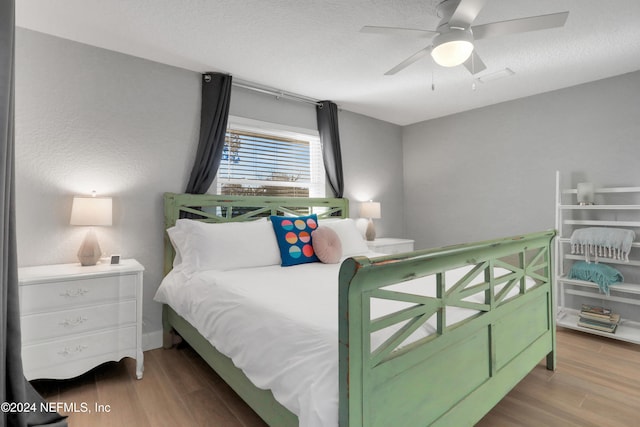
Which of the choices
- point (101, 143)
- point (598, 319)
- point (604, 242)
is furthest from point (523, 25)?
point (101, 143)

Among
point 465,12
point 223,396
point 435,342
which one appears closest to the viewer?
point 435,342

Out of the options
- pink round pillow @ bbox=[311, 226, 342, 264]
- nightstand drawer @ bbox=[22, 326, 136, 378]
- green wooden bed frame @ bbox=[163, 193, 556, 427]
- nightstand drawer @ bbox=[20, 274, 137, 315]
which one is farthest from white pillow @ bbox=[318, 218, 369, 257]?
nightstand drawer @ bbox=[22, 326, 136, 378]

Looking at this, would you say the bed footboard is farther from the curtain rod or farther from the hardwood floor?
the curtain rod

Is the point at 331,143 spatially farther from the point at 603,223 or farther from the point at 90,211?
the point at 603,223

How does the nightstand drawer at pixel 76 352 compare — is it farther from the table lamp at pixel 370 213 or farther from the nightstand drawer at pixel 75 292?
the table lamp at pixel 370 213

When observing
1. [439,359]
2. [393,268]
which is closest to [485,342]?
[439,359]

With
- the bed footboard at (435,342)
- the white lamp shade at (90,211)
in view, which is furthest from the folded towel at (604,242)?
the white lamp shade at (90,211)

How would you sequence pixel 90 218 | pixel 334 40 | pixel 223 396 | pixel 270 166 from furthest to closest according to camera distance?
pixel 270 166 → pixel 334 40 → pixel 90 218 → pixel 223 396

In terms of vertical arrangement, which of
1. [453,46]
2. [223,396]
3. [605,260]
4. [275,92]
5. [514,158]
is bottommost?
[223,396]

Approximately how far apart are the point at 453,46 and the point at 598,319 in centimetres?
278

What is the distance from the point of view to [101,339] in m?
2.10

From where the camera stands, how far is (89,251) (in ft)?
7.38

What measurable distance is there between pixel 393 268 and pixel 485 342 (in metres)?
0.83

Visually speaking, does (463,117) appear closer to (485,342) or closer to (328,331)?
(485,342)
